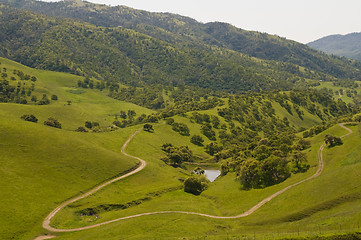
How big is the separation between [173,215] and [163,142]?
106 metres

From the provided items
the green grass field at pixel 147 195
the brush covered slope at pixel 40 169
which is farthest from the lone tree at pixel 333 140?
A: the brush covered slope at pixel 40 169

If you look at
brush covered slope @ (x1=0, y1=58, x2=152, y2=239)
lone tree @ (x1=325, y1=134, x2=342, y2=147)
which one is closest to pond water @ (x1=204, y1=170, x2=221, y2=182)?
brush covered slope @ (x1=0, y1=58, x2=152, y2=239)

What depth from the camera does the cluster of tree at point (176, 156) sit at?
151500 millimetres

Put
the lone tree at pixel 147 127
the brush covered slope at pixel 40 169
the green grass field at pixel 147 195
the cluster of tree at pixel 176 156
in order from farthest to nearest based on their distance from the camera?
the lone tree at pixel 147 127 → the cluster of tree at pixel 176 156 → the brush covered slope at pixel 40 169 → the green grass field at pixel 147 195

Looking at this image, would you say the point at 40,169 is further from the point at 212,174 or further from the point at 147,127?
the point at 147,127

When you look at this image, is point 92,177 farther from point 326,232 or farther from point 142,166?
point 326,232

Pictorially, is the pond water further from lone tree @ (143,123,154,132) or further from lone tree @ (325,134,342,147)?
lone tree @ (325,134,342,147)

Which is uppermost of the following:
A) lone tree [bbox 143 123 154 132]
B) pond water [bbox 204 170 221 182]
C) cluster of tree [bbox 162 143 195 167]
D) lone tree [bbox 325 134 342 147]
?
lone tree [bbox 325 134 342 147]

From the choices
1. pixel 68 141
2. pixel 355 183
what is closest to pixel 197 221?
pixel 355 183

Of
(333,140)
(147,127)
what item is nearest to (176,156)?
(147,127)

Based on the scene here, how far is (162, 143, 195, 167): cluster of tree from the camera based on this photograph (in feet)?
497

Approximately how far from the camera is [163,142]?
182125 millimetres

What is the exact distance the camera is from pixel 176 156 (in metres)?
151

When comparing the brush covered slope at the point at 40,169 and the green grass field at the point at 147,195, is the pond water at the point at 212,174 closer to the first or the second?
the green grass field at the point at 147,195
